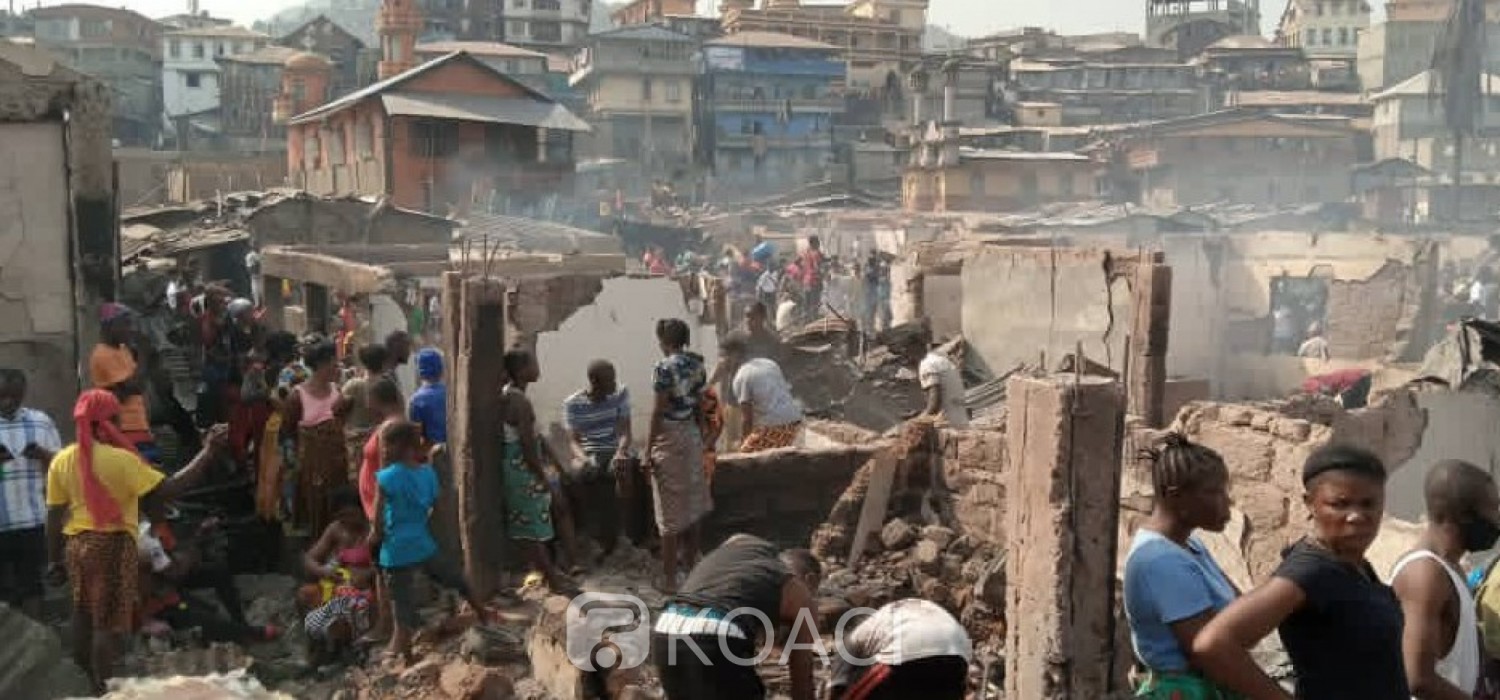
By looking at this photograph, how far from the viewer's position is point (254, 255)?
19.2 metres

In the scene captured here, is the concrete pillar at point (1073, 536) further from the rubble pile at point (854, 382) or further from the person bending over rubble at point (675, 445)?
the rubble pile at point (854, 382)

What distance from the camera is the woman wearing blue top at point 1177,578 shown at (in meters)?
3.66

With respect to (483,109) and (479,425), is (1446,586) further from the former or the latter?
(483,109)

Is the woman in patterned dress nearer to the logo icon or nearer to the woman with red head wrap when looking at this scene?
the logo icon

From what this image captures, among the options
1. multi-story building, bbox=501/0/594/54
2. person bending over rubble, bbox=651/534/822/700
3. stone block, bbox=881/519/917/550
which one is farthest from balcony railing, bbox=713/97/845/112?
person bending over rubble, bbox=651/534/822/700

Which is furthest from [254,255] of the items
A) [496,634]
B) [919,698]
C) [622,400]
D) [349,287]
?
[919,698]

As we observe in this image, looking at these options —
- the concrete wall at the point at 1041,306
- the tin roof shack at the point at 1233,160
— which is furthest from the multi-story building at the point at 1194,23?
the concrete wall at the point at 1041,306

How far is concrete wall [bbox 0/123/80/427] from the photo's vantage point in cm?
907

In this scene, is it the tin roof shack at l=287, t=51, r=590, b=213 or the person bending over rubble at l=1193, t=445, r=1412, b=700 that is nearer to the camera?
the person bending over rubble at l=1193, t=445, r=1412, b=700

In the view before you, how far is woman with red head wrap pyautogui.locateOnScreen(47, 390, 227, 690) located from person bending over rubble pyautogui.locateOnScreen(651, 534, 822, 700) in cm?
331

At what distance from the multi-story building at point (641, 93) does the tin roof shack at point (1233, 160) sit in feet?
55.7

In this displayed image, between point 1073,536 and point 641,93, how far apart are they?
50869 mm

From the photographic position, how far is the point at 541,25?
6588 centimetres

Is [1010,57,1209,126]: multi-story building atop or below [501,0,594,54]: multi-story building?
below
